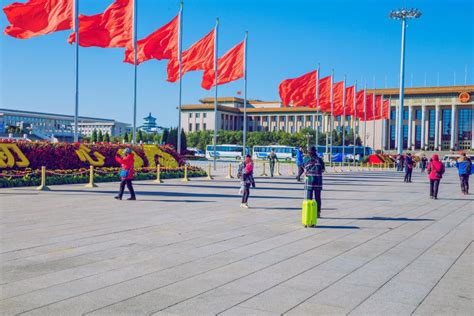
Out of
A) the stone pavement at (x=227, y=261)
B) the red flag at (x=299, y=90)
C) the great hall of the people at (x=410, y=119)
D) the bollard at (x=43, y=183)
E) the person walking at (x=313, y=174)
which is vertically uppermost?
the great hall of the people at (x=410, y=119)

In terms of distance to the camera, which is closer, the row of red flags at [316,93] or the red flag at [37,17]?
the red flag at [37,17]

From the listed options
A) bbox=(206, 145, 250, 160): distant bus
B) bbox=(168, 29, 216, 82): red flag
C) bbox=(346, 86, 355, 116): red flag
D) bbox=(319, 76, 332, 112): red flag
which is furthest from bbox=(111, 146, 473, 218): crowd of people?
bbox=(206, 145, 250, 160): distant bus

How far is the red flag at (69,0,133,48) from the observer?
23.2m

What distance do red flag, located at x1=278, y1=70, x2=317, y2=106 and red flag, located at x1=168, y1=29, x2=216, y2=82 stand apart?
8027mm

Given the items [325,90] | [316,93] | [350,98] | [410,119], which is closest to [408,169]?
[316,93]

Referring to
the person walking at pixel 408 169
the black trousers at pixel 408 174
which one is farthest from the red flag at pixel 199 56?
the black trousers at pixel 408 174

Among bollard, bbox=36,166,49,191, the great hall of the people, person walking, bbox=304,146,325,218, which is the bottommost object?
bollard, bbox=36,166,49,191

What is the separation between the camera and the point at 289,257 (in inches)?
317

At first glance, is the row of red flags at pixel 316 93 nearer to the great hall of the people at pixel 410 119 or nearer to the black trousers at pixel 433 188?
the black trousers at pixel 433 188

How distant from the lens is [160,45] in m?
26.4

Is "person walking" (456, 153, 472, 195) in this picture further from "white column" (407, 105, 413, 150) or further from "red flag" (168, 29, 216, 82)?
"white column" (407, 105, 413, 150)

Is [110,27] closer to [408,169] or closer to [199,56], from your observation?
[199,56]

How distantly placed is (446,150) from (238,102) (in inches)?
1881

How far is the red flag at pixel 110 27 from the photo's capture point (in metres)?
23.2
